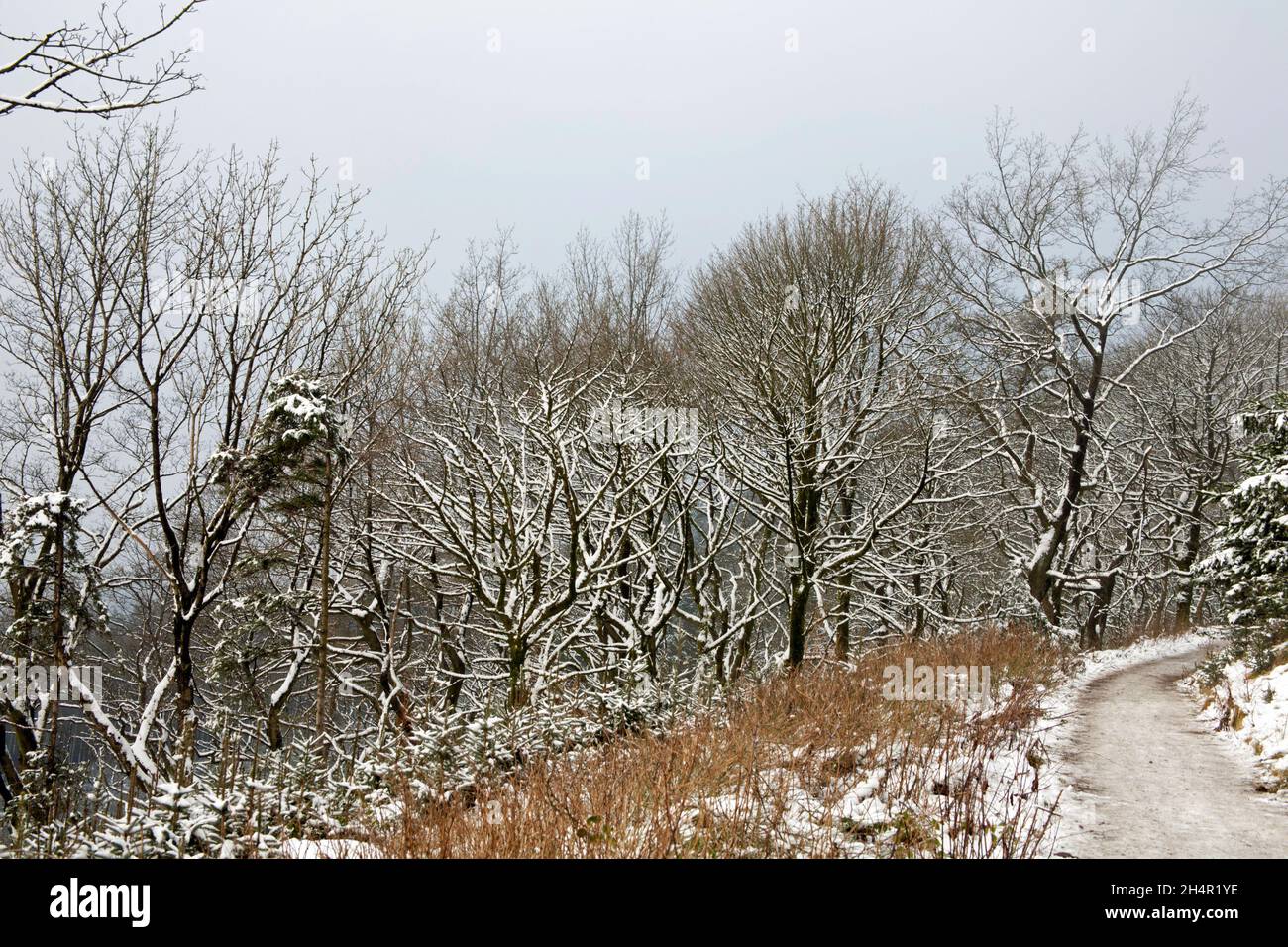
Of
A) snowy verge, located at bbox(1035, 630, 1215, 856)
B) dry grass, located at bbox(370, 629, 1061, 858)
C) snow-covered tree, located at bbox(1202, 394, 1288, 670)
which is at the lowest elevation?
snowy verge, located at bbox(1035, 630, 1215, 856)

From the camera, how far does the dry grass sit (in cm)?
427

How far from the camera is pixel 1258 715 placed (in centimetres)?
816

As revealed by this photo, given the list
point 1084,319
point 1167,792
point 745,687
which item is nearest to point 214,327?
point 745,687

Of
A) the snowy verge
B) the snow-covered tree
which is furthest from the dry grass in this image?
the snow-covered tree

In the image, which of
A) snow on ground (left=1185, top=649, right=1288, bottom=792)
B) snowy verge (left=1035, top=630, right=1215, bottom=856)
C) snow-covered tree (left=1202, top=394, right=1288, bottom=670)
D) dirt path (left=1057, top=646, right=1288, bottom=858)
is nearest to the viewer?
dirt path (left=1057, top=646, right=1288, bottom=858)

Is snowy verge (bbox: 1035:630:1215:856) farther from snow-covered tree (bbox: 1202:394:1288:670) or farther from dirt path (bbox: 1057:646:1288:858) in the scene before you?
snow-covered tree (bbox: 1202:394:1288:670)

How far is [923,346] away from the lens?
47.7 feet

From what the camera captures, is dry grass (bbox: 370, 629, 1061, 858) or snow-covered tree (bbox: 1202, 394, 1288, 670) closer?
dry grass (bbox: 370, 629, 1061, 858)

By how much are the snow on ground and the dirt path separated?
0.19 m

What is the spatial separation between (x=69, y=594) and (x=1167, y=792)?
1260 centimetres

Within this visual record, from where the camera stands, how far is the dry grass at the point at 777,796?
427cm

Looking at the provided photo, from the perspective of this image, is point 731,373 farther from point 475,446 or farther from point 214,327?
point 214,327

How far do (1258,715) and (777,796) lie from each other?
6562 mm

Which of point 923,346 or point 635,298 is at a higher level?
point 635,298
